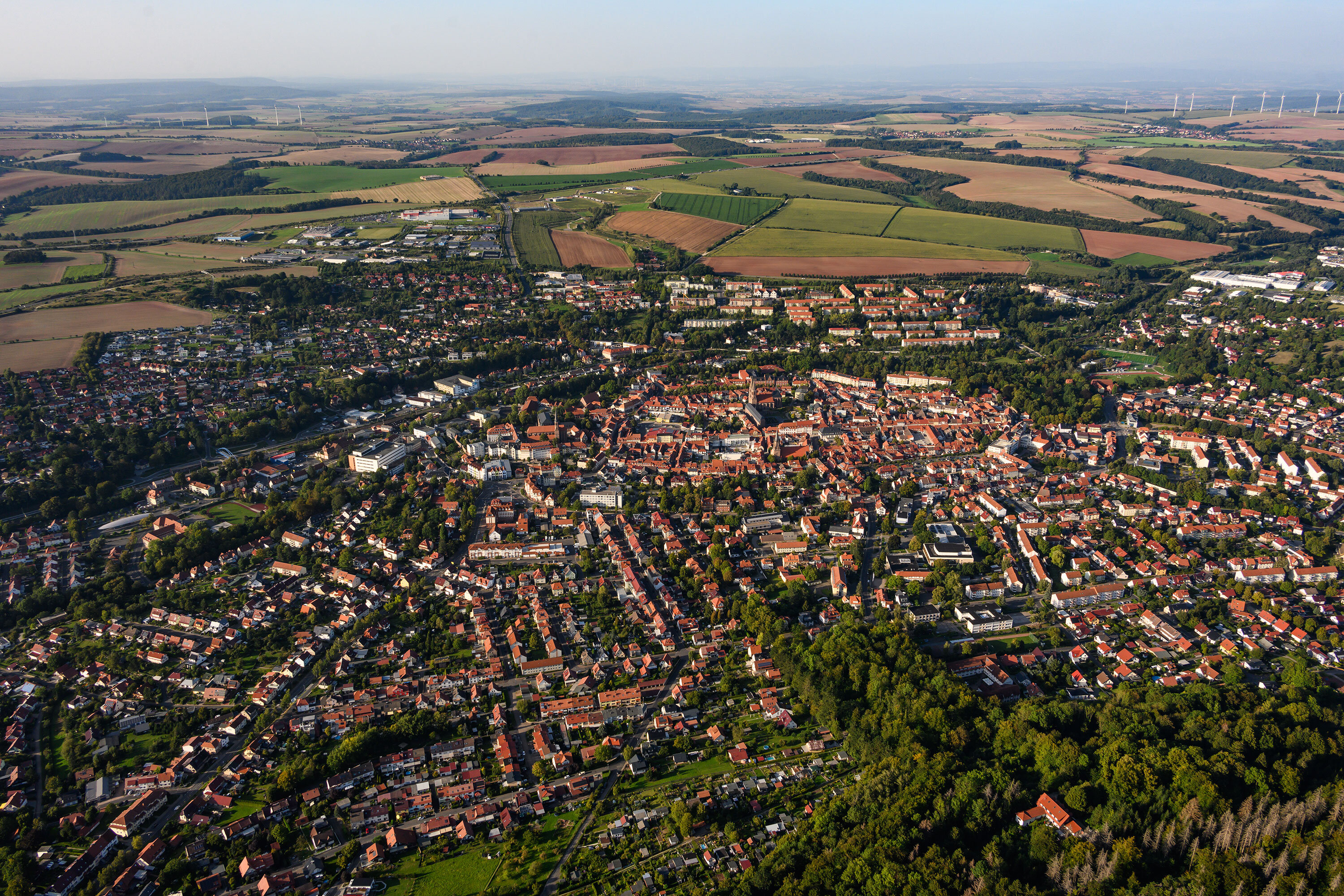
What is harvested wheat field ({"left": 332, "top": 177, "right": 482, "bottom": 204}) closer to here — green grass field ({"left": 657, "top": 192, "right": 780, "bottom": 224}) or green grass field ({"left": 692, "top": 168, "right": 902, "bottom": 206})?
green grass field ({"left": 657, "top": 192, "right": 780, "bottom": 224})

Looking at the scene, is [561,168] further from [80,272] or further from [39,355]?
[39,355]

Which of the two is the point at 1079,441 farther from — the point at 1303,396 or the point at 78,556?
the point at 78,556

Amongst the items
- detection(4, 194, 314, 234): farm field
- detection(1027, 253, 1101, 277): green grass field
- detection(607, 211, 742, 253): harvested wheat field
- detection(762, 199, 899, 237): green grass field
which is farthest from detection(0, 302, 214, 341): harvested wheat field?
detection(1027, 253, 1101, 277): green grass field

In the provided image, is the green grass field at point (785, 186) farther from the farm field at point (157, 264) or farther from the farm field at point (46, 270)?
the farm field at point (46, 270)

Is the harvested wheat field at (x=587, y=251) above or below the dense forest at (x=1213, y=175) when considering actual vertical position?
below

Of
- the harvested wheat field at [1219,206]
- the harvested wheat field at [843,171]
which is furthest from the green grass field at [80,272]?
the harvested wheat field at [1219,206]

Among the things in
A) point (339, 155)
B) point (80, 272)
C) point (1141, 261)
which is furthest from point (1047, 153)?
point (80, 272)
